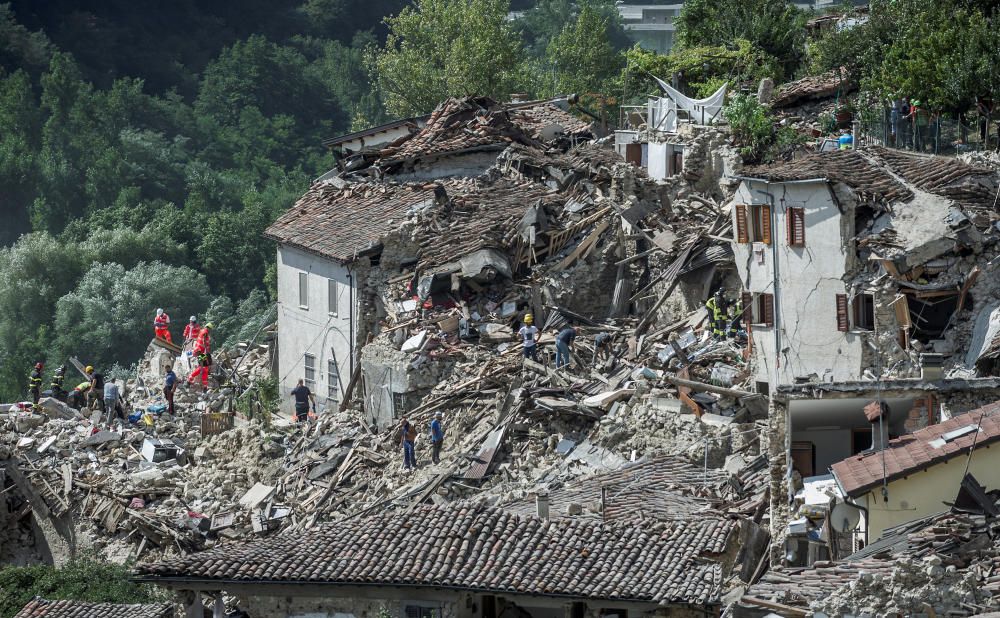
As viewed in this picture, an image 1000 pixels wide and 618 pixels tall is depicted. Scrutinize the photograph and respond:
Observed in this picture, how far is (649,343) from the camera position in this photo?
42.7m

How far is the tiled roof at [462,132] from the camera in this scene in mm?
52844

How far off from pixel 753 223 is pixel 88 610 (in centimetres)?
1563

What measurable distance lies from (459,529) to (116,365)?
5765 centimetres

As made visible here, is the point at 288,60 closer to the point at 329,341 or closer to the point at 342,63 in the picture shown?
the point at 342,63

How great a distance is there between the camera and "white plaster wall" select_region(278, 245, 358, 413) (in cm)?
4722

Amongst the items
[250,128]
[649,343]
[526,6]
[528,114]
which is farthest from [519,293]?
[526,6]

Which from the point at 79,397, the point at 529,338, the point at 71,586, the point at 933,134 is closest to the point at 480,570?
the point at 71,586

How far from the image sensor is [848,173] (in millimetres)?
38469

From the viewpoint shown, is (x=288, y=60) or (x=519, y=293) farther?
(x=288, y=60)

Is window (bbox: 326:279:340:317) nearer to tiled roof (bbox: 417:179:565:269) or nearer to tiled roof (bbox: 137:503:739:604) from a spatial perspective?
tiled roof (bbox: 417:179:565:269)

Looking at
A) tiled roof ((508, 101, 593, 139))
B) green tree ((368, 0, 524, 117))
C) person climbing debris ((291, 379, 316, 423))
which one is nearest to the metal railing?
tiled roof ((508, 101, 593, 139))

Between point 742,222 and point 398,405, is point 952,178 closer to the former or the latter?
point 742,222

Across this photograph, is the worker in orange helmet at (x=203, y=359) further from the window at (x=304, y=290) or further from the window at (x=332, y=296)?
the window at (x=332, y=296)

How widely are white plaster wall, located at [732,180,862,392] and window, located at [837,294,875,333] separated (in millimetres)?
139
